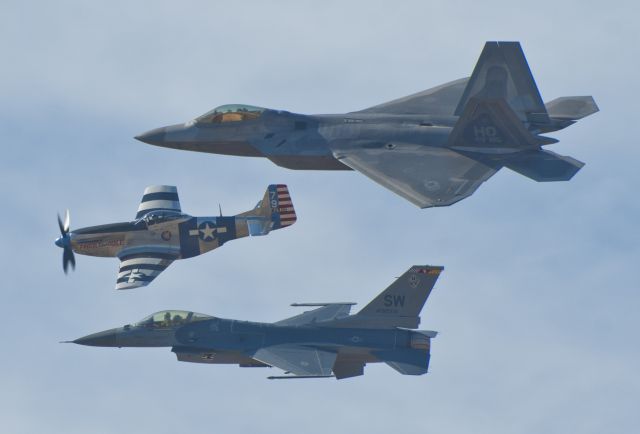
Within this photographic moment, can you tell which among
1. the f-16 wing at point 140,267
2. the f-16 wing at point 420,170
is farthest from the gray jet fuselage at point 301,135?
the f-16 wing at point 140,267

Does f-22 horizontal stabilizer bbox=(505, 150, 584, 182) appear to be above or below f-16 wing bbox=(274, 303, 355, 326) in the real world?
above

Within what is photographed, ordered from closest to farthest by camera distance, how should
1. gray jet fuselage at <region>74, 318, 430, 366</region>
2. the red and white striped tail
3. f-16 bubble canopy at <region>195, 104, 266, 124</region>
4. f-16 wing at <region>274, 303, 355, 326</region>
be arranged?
gray jet fuselage at <region>74, 318, 430, 366</region>, f-16 wing at <region>274, 303, 355, 326</region>, f-16 bubble canopy at <region>195, 104, 266, 124</region>, the red and white striped tail

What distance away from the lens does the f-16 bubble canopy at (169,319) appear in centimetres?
7644

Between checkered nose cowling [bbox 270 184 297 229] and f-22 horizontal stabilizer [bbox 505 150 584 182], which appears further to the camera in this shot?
checkered nose cowling [bbox 270 184 297 229]

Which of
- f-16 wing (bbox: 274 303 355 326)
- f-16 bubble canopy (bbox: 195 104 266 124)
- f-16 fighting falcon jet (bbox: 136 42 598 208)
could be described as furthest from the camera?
f-16 bubble canopy (bbox: 195 104 266 124)

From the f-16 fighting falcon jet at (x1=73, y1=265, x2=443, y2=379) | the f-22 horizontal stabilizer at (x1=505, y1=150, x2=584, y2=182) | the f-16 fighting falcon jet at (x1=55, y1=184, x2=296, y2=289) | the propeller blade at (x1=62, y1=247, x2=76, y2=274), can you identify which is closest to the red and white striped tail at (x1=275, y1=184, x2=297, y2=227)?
the f-16 fighting falcon jet at (x1=55, y1=184, x2=296, y2=289)

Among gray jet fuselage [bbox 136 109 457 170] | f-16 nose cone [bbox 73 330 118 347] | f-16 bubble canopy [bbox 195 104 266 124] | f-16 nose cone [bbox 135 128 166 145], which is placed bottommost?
f-16 nose cone [bbox 73 330 118 347]

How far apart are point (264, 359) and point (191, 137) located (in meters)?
12.1

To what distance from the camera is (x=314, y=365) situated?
243ft

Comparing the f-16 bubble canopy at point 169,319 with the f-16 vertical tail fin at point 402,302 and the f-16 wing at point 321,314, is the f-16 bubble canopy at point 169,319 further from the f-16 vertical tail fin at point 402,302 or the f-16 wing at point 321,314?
the f-16 vertical tail fin at point 402,302

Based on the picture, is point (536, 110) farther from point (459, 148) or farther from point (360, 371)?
point (360, 371)

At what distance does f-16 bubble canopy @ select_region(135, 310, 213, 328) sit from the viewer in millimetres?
76438

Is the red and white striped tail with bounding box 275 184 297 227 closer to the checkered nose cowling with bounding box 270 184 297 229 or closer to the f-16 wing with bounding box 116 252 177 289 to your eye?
the checkered nose cowling with bounding box 270 184 297 229

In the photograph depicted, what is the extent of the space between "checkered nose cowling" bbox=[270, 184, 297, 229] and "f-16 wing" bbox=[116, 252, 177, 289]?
219 inches
